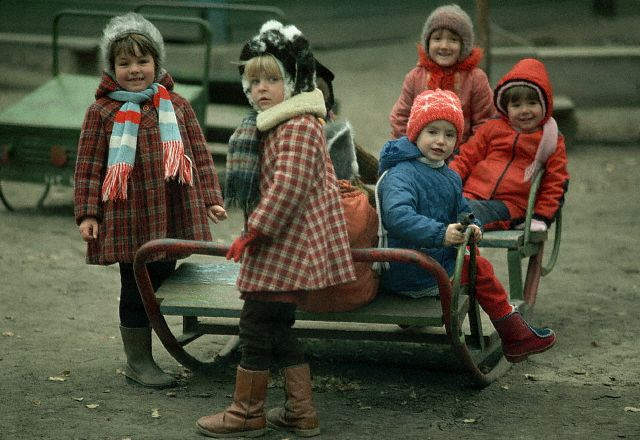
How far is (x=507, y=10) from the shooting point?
18.0 metres

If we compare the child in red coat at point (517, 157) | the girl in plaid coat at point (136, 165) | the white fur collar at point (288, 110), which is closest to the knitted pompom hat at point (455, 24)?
the child in red coat at point (517, 157)

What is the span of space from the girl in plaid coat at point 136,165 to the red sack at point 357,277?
68 cm

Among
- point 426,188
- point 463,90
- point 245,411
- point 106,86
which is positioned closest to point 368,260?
point 426,188

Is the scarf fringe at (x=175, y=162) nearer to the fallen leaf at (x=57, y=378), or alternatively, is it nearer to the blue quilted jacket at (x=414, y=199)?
the blue quilted jacket at (x=414, y=199)

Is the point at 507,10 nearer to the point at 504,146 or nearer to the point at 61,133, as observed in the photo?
the point at 61,133

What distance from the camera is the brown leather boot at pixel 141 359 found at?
5102mm

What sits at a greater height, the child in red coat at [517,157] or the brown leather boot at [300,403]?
the child in red coat at [517,157]

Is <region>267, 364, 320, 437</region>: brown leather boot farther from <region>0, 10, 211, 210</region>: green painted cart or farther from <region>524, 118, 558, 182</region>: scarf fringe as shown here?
<region>0, 10, 211, 210</region>: green painted cart

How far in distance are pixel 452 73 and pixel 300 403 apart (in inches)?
101

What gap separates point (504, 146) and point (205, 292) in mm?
1940

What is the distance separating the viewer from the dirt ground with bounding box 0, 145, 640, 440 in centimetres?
461

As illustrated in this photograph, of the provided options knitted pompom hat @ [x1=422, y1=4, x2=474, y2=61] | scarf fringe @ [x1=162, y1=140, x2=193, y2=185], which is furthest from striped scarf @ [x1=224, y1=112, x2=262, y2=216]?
knitted pompom hat @ [x1=422, y1=4, x2=474, y2=61]

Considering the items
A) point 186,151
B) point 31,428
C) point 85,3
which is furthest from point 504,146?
point 85,3

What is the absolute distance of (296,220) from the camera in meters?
4.23
